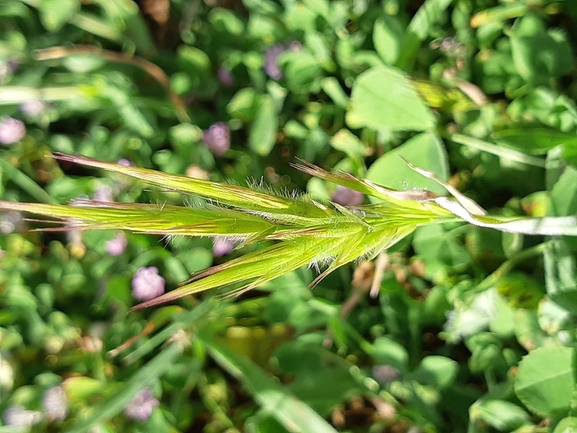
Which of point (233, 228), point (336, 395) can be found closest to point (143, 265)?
point (336, 395)

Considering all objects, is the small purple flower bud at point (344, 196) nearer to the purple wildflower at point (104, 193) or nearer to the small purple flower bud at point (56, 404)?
the purple wildflower at point (104, 193)

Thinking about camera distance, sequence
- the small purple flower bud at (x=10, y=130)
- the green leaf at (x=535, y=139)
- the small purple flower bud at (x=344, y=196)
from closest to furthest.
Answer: the green leaf at (x=535, y=139), the small purple flower bud at (x=344, y=196), the small purple flower bud at (x=10, y=130)

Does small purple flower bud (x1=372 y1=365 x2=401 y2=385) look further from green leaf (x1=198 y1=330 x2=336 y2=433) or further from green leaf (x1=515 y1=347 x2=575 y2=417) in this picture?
green leaf (x1=515 y1=347 x2=575 y2=417)

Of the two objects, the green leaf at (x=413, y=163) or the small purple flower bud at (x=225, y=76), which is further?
the small purple flower bud at (x=225, y=76)

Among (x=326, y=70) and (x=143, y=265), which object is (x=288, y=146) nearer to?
(x=326, y=70)

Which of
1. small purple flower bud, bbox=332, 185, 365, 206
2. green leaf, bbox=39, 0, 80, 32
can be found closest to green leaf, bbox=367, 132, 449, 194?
small purple flower bud, bbox=332, 185, 365, 206

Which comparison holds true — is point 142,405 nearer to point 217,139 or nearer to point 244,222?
point 217,139

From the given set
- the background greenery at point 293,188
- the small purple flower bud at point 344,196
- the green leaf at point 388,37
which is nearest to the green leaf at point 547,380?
the background greenery at point 293,188

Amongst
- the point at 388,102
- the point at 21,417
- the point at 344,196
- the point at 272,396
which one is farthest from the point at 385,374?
the point at 21,417

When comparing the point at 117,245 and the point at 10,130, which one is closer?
the point at 117,245
